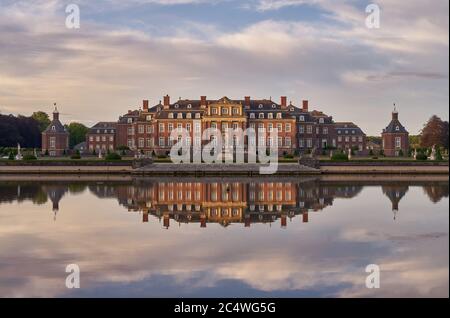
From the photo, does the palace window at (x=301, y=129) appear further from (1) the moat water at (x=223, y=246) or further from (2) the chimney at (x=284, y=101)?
(1) the moat water at (x=223, y=246)

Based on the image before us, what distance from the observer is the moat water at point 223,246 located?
8.38 meters

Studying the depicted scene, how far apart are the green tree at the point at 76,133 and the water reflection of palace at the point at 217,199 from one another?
62.7 metres

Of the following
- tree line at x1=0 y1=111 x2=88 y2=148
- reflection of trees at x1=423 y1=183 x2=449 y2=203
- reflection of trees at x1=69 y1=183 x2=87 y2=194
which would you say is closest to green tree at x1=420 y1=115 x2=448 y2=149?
reflection of trees at x1=423 y1=183 x2=449 y2=203

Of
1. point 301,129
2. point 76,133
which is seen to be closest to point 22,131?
point 76,133

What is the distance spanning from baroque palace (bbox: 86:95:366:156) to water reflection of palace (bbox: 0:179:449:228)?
111 ft

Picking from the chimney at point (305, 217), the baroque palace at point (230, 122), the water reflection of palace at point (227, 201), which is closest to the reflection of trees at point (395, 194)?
the water reflection of palace at point (227, 201)

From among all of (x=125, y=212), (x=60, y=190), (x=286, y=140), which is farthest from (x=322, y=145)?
(x=125, y=212)

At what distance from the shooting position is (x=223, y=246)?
11227mm

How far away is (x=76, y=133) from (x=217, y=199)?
7336cm

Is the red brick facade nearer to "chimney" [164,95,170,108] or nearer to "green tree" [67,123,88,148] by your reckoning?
"chimney" [164,95,170,108]

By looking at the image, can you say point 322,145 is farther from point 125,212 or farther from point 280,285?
point 280,285
